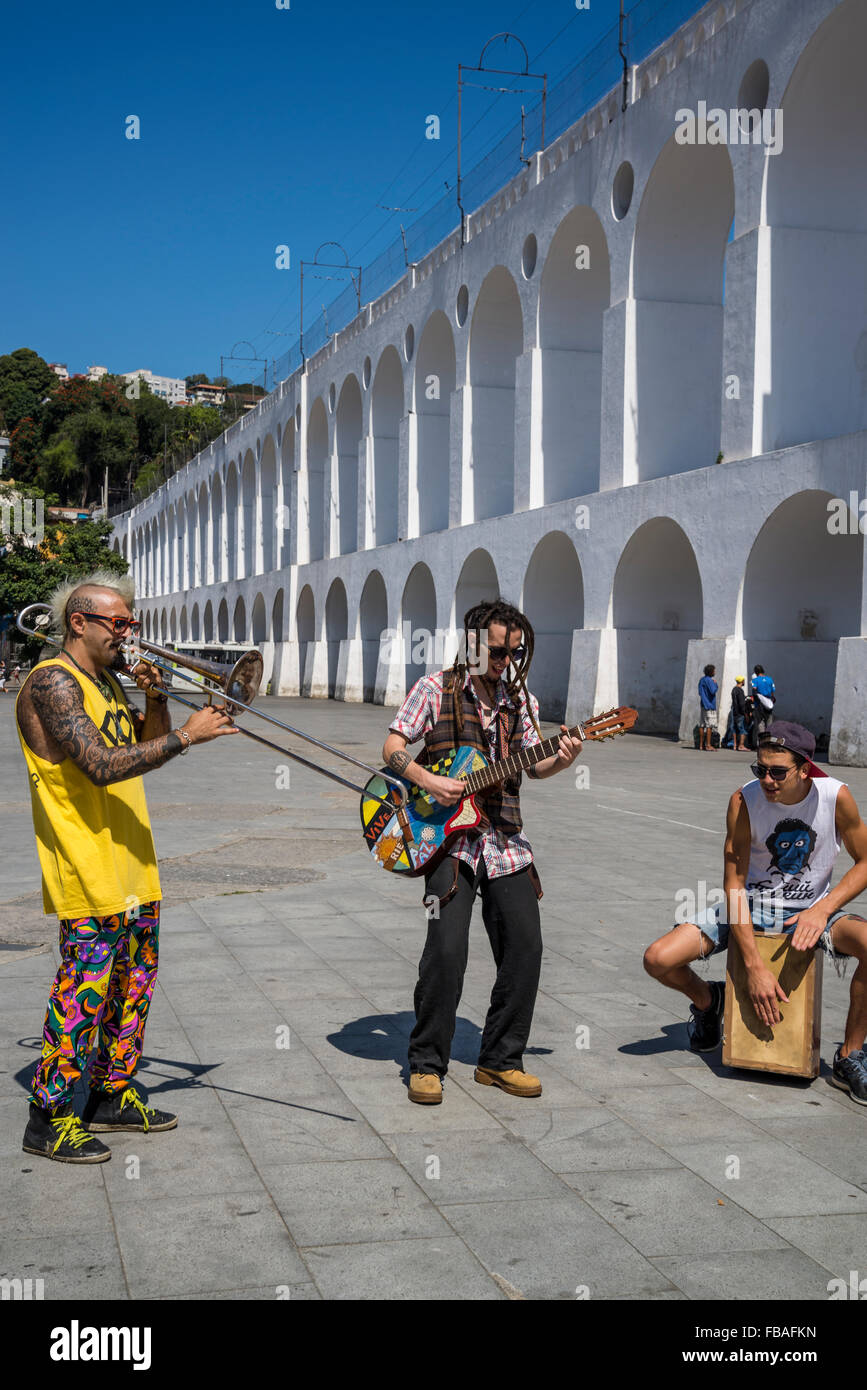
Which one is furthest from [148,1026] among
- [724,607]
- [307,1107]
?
[724,607]

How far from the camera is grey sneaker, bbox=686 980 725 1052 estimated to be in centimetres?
518

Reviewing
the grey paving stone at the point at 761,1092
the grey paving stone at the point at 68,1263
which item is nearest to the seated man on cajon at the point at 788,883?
the grey paving stone at the point at 761,1092

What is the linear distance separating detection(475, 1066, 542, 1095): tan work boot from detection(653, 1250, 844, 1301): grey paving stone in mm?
1290

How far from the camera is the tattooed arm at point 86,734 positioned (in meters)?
3.75

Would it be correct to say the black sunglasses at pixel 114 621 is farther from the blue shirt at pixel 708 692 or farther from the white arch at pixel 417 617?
the white arch at pixel 417 617

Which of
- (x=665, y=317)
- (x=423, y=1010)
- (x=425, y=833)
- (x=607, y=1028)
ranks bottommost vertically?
(x=607, y=1028)

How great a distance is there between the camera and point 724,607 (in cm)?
2161

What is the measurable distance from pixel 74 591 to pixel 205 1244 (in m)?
1.93

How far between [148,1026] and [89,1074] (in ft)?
2.54

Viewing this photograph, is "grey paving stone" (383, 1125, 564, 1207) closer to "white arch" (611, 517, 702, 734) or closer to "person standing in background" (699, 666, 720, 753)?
"person standing in background" (699, 666, 720, 753)

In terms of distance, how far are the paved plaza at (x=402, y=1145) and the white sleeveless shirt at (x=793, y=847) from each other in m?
0.70

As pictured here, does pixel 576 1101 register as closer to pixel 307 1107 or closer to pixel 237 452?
pixel 307 1107

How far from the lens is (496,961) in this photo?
460cm
